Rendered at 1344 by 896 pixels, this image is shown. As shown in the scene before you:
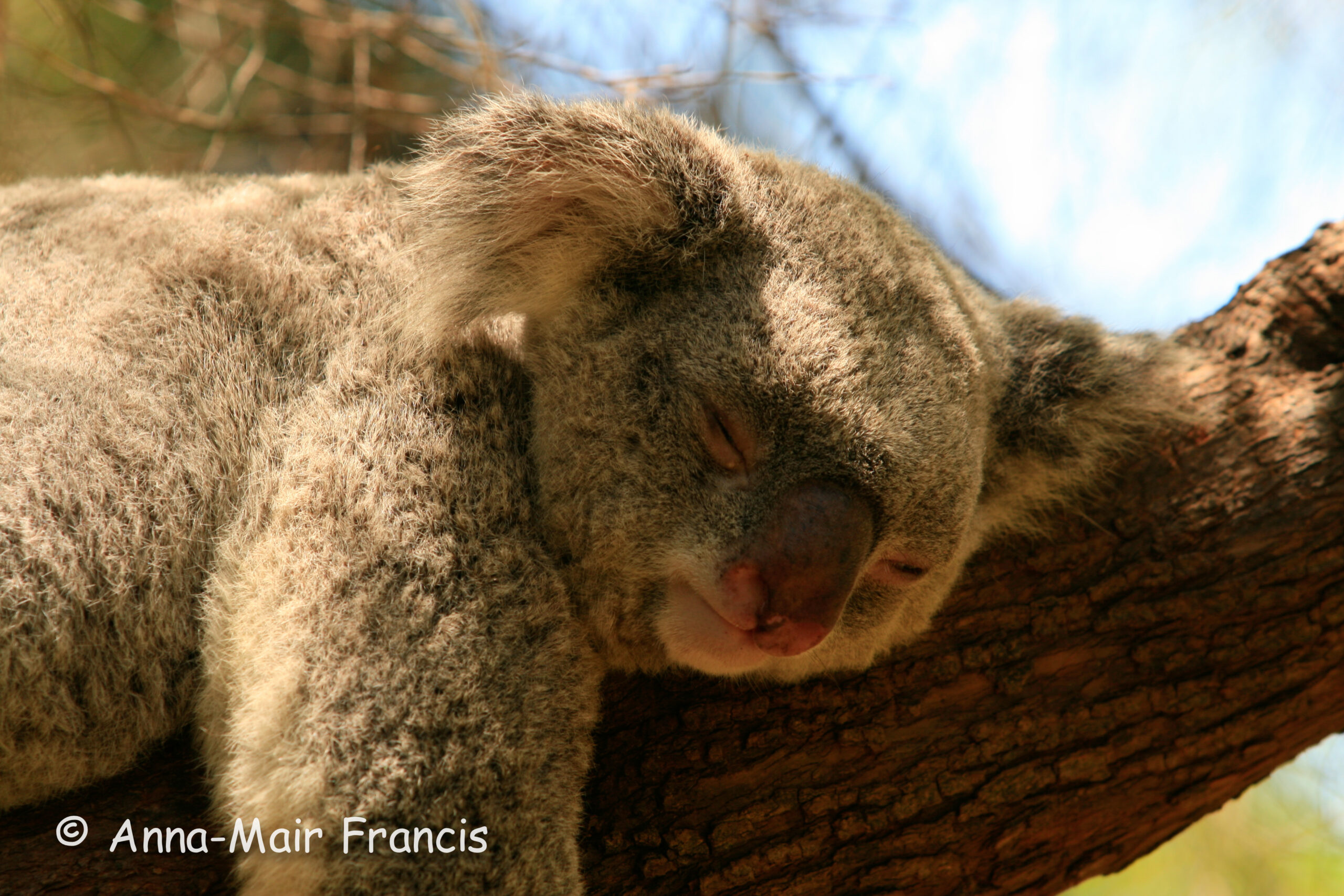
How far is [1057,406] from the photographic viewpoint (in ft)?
8.55

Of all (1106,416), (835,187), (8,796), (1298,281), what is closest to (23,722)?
(8,796)

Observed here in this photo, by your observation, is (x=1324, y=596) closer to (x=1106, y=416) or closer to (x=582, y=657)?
(x=1106, y=416)

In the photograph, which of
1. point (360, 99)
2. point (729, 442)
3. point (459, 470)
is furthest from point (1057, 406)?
point (360, 99)

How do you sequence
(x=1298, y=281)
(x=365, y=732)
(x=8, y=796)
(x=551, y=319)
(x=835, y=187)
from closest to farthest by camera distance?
(x=365, y=732) < (x=8, y=796) < (x=551, y=319) < (x=835, y=187) < (x=1298, y=281)

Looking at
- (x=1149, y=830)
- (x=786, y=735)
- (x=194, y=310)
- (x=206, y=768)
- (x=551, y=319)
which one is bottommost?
(x=1149, y=830)

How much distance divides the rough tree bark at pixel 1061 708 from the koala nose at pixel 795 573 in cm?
51

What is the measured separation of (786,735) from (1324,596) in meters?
1.57

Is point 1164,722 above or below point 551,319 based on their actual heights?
below

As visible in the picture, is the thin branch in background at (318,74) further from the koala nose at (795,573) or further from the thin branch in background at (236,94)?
the koala nose at (795,573)

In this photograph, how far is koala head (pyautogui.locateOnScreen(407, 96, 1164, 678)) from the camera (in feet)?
6.54

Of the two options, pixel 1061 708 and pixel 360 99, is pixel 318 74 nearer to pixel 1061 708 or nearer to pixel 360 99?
pixel 360 99

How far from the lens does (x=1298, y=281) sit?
2.97 metres

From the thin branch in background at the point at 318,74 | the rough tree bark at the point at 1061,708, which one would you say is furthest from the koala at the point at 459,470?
the thin branch in background at the point at 318,74

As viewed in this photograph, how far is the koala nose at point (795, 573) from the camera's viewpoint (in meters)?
1.93
